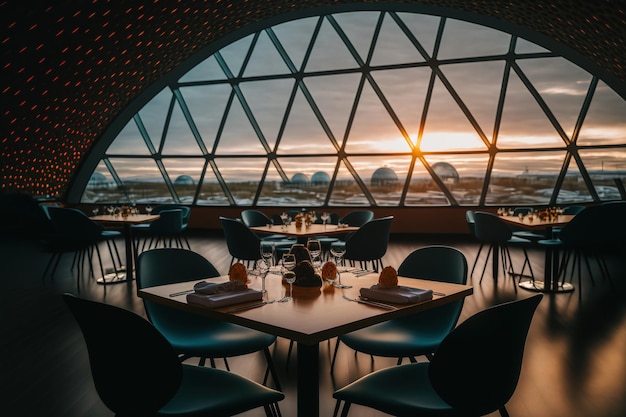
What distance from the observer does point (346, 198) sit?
1112 centimetres

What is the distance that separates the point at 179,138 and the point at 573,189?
31.0 feet

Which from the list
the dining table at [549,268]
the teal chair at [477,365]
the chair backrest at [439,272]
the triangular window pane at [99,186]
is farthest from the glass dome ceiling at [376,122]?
the teal chair at [477,365]

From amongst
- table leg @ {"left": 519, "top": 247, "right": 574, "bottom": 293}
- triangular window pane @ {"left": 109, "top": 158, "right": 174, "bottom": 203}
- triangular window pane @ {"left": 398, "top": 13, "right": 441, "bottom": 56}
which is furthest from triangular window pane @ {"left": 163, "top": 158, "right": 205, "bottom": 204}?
table leg @ {"left": 519, "top": 247, "right": 574, "bottom": 293}

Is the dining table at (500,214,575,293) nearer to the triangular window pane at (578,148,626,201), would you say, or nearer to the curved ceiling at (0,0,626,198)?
the curved ceiling at (0,0,626,198)

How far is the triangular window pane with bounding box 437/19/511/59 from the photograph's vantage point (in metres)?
10.2

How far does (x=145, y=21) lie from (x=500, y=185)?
831cm

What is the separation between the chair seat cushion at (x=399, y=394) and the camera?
172 cm

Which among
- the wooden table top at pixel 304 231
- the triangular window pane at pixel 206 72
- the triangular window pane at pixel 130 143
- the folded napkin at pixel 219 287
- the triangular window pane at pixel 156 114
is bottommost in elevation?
the folded napkin at pixel 219 287

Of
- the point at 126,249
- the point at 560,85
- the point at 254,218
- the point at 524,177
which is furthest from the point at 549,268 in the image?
the point at 560,85

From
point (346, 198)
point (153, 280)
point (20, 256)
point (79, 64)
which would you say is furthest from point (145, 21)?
point (153, 280)

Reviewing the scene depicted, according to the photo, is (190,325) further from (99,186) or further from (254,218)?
(99,186)

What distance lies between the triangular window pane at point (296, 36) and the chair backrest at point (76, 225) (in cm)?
668

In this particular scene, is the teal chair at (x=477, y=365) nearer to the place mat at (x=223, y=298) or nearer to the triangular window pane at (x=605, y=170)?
the place mat at (x=223, y=298)

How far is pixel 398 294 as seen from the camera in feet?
6.68
